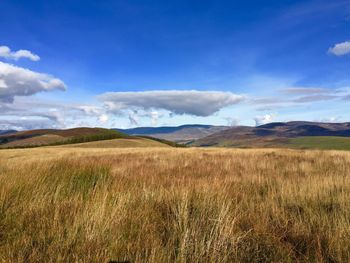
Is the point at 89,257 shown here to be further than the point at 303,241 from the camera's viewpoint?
No

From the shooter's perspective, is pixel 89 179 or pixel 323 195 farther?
pixel 89 179

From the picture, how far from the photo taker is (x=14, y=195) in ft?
14.6

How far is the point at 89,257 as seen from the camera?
2473mm

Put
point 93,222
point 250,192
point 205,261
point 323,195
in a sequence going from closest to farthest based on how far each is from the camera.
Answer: point 205,261
point 93,222
point 323,195
point 250,192

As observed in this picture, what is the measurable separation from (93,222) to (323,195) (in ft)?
14.9

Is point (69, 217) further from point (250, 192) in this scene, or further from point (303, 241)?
point (250, 192)

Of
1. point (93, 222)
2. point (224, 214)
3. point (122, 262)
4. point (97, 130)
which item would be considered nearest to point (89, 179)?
point (93, 222)

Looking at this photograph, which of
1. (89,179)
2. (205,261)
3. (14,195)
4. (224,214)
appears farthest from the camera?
(89,179)

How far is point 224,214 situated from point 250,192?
2.87m

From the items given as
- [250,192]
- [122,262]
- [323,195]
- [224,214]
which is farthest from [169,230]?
[323,195]

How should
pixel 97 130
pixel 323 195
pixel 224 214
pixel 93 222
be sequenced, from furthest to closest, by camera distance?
pixel 97 130, pixel 323 195, pixel 224 214, pixel 93 222

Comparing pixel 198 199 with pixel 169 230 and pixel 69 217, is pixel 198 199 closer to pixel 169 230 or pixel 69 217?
pixel 169 230

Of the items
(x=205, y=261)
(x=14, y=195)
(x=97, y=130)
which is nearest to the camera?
(x=205, y=261)

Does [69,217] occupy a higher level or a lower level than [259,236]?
higher
